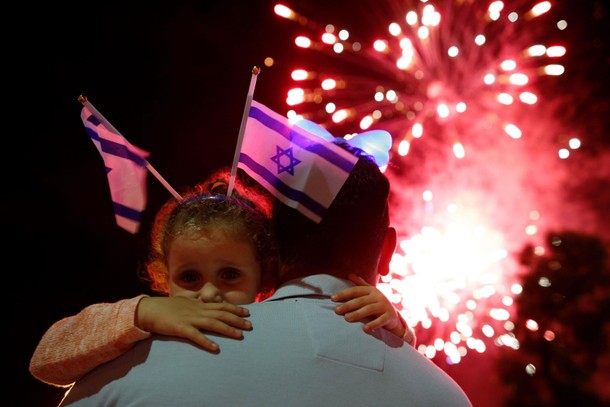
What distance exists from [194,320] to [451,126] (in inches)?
348

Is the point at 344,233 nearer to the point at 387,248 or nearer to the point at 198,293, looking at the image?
the point at 387,248

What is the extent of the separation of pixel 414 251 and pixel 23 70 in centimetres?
523

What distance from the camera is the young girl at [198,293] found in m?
1.35

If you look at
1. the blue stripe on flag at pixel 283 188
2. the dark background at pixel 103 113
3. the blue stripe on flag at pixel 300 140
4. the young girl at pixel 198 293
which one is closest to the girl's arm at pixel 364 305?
the young girl at pixel 198 293

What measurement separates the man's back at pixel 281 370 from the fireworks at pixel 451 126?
258 inches

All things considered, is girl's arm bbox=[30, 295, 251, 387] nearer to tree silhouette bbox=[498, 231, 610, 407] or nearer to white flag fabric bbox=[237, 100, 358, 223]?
white flag fabric bbox=[237, 100, 358, 223]

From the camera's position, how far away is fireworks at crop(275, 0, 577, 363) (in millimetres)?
8297

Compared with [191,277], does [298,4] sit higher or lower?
higher

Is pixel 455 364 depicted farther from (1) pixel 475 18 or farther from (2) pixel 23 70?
(2) pixel 23 70

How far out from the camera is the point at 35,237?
261 inches

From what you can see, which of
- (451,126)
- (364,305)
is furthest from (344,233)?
(451,126)

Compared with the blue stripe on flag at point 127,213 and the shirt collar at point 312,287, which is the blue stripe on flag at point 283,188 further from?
the blue stripe on flag at point 127,213

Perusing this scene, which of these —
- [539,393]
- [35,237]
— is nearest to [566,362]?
[539,393]

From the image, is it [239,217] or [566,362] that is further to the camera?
[566,362]
